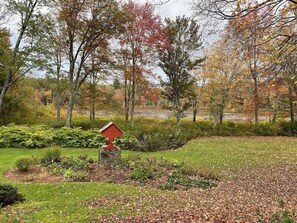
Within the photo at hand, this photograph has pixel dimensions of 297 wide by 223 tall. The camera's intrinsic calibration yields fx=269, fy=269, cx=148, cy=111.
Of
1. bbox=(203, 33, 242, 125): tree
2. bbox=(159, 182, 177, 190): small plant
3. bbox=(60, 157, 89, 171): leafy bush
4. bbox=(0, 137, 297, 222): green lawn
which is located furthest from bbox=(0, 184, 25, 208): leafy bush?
bbox=(203, 33, 242, 125): tree

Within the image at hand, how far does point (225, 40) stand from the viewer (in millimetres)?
4906

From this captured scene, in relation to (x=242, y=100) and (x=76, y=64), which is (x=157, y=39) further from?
(x=242, y=100)

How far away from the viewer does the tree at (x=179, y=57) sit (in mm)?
20516

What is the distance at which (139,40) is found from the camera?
1830 cm

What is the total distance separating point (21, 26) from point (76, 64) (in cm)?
399

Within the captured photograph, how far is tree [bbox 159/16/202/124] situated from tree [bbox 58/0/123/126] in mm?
4877

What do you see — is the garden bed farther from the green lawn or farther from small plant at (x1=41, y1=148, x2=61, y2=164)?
the green lawn

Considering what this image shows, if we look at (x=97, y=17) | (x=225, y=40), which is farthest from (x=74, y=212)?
(x=97, y=17)

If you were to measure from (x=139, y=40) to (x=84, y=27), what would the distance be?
3755 millimetres

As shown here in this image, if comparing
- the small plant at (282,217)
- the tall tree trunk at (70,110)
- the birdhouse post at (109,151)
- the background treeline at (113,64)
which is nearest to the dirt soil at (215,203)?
the small plant at (282,217)

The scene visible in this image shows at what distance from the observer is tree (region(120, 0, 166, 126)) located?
18.2m

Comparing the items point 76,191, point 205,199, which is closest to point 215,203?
point 205,199

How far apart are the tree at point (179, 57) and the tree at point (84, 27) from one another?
16.0 ft

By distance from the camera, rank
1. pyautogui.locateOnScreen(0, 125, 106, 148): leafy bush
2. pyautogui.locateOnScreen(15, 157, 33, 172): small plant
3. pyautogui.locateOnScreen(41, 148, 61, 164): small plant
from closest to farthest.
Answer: pyautogui.locateOnScreen(15, 157, 33, 172): small plant
pyautogui.locateOnScreen(41, 148, 61, 164): small plant
pyautogui.locateOnScreen(0, 125, 106, 148): leafy bush
